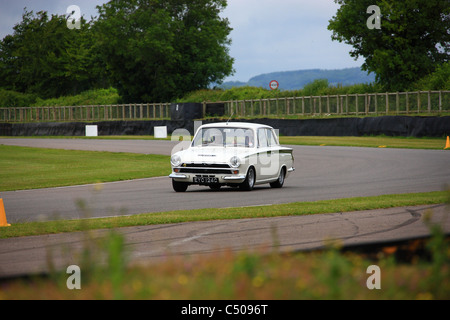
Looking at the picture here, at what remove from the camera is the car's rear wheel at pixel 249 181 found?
54.5 ft

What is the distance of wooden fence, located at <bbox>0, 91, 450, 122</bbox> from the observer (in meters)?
48.0

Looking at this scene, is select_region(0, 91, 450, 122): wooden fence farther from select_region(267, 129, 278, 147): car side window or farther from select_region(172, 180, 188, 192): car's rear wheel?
select_region(172, 180, 188, 192): car's rear wheel

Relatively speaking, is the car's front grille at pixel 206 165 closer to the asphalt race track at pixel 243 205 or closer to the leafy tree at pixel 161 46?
the asphalt race track at pixel 243 205

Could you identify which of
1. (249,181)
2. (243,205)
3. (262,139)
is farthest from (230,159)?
(243,205)

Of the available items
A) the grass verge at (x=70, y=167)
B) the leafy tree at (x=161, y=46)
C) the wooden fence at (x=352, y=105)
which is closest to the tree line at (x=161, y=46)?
the leafy tree at (x=161, y=46)

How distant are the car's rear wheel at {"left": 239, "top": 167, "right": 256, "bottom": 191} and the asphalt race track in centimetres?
19

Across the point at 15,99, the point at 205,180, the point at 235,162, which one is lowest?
the point at 205,180

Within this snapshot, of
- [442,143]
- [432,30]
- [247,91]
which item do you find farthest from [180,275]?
[247,91]

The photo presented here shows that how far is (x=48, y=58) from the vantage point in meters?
102

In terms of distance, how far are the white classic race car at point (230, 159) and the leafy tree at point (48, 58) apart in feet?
268

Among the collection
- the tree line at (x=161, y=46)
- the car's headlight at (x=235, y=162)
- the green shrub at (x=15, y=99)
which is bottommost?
the car's headlight at (x=235, y=162)

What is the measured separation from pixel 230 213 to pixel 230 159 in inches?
182

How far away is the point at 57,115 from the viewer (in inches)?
3268

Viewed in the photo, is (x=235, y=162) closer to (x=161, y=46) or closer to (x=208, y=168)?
(x=208, y=168)
